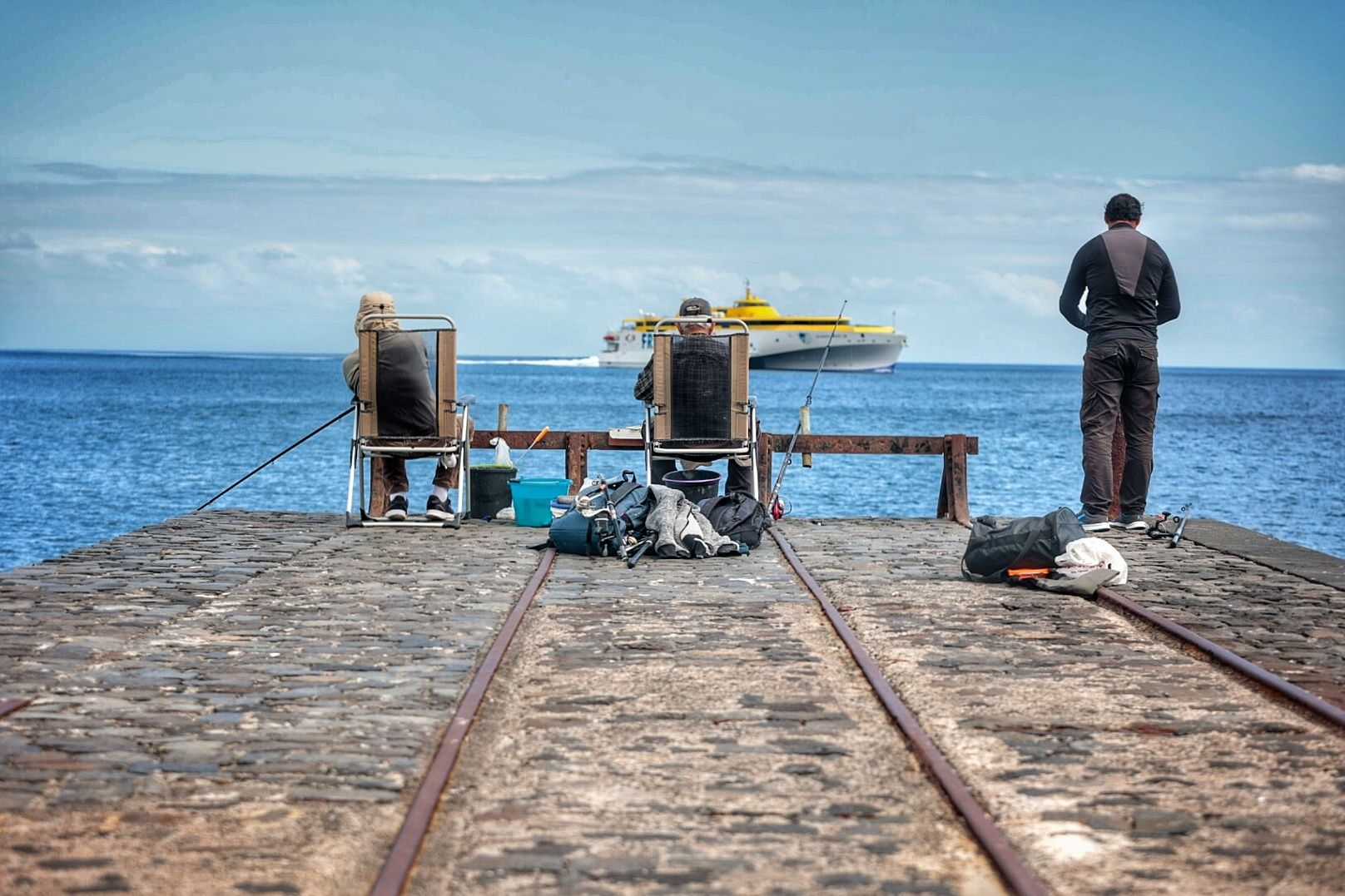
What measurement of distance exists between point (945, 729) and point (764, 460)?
23.5 ft

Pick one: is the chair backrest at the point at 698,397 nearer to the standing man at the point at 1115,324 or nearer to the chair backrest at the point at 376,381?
the chair backrest at the point at 376,381

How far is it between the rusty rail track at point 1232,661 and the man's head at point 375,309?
18.6 feet

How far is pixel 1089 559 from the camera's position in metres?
7.75

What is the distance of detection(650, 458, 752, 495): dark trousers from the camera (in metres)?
11.1

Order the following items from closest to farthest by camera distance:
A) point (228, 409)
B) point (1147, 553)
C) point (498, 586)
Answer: point (498, 586) < point (1147, 553) < point (228, 409)

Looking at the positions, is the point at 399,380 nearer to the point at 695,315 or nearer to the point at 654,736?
the point at 695,315

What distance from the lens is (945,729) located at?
4.90 metres

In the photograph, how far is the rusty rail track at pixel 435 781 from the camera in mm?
3477

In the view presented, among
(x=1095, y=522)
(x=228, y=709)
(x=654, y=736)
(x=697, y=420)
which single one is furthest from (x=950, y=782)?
(x=697, y=420)

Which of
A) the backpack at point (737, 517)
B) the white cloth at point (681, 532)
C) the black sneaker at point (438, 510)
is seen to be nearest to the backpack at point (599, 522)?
the white cloth at point (681, 532)

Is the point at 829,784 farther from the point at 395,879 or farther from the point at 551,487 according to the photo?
the point at 551,487

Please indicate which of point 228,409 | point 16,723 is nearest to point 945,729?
point 16,723

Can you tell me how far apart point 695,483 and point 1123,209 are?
3465 mm

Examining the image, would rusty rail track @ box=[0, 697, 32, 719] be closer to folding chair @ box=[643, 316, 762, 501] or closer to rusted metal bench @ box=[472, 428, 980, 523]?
folding chair @ box=[643, 316, 762, 501]
